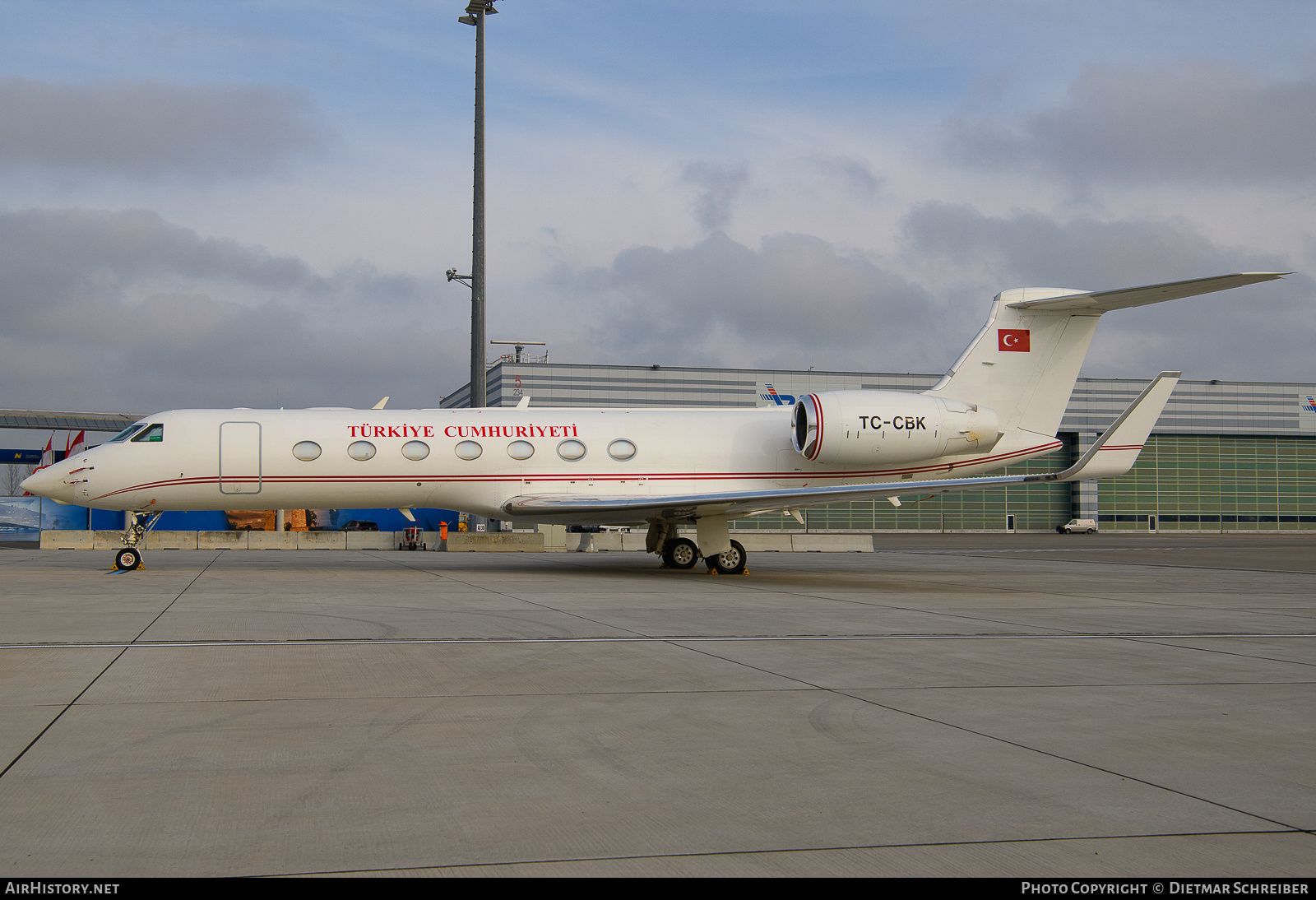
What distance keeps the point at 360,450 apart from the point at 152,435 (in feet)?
12.3

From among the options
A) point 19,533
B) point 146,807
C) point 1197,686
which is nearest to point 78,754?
point 146,807

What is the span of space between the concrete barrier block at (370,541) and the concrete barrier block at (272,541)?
1696 mm

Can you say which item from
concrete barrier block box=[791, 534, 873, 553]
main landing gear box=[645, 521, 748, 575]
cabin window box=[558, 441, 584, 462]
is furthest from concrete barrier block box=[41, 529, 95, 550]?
concrete barrier block box=[791, 534, 873, 553]

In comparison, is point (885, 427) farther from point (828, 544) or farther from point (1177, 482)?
point (1177, 482)

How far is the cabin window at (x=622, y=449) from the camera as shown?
1852cm

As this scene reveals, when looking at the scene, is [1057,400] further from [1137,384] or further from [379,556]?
[1137,384]

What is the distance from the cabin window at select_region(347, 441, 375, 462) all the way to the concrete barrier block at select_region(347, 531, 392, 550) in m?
14.1

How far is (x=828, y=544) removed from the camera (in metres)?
32.1

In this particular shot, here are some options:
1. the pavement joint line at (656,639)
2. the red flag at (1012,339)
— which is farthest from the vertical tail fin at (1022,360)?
the pavement joint line at (656,639)

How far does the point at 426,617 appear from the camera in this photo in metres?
10.4

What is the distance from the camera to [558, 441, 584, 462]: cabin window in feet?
60.2

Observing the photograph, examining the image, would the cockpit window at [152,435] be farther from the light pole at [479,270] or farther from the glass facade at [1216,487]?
the glass facade at [1216,487]

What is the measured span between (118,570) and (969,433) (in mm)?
15530

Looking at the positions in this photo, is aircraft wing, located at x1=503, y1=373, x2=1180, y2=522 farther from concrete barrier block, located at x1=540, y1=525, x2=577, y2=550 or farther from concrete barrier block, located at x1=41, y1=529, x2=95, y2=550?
concrete barrier block, located at x1=41, y1=529, x2=95, y2=550
